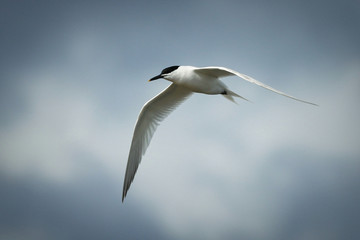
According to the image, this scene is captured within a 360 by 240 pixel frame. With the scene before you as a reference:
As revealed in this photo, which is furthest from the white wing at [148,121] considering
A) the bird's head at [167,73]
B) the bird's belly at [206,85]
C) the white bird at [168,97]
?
the bird's belly at [206,85]

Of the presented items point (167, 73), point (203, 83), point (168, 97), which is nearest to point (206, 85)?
point (203, 83)

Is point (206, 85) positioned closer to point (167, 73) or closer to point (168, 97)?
point (167, 73)

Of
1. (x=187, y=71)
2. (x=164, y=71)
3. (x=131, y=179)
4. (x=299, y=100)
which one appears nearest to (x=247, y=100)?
(x=187, y=71)

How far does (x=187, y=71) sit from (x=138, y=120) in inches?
85.8

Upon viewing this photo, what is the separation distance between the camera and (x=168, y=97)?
934 cm

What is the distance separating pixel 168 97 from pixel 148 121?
848 millimetres

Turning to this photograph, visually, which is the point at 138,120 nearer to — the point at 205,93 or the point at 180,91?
the point at 180,91

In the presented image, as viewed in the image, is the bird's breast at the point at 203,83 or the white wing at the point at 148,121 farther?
the white wing at the point at 148,121

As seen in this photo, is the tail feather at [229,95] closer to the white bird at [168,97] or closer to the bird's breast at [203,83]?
the white bird at [168,97]

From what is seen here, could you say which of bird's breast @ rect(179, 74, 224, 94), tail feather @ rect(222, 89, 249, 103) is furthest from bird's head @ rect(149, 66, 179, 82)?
tail feather @ rect(222, 89, 249, 103)

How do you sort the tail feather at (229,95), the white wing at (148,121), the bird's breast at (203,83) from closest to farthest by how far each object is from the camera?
the bird's breast at (203,83) < the tail feather at (229,95) < the white wing at (148,121)

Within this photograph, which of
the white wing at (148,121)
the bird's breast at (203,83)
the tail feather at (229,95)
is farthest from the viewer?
the white wing at (148,121)

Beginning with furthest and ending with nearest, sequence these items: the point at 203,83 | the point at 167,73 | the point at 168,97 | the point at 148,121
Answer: the point at 148,121 < the point at 168,97 < the point at 167,73 < the point at 203,83

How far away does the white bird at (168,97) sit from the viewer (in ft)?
26.3
